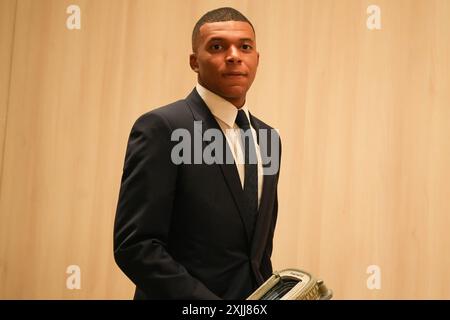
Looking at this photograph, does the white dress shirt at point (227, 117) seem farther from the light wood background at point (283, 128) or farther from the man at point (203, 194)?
the light wood background at point (283, 128)

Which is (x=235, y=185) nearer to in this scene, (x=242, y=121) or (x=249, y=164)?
(x=249, y=164)

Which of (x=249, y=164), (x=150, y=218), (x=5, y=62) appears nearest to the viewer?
(x=150, y=218)

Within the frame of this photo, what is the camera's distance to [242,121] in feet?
4.47

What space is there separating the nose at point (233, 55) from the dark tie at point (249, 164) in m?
0.14

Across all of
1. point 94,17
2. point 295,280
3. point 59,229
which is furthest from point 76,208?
point 295,280

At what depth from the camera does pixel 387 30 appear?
2.75 meters

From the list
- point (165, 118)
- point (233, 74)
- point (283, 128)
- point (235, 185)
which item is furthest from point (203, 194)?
point (283, 128)

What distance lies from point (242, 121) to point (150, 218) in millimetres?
370

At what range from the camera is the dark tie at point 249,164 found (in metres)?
1.27

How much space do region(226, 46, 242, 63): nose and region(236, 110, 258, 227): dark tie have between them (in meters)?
0.14

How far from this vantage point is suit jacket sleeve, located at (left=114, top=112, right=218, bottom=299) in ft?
3.67

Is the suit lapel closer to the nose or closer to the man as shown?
the man

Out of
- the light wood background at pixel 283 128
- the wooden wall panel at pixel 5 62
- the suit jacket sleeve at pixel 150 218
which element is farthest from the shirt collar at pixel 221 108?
the wooden wall panel at pixel 5 62

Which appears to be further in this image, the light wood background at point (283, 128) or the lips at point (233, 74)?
the light wood background at point (283, 128)
